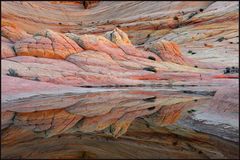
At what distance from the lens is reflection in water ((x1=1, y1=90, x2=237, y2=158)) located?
12180 mm

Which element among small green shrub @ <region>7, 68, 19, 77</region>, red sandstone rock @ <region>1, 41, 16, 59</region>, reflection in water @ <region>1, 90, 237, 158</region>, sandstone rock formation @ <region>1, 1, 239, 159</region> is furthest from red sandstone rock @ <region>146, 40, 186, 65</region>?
reflection in water @ <region>1, 90, 237, 158</region>

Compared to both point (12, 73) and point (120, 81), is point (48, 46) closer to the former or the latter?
point (12, 73)

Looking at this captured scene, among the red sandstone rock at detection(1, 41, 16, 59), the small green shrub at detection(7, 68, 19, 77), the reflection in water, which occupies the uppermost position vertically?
the red sandstone rock at detection(1, 41, 16, 59)

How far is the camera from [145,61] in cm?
4769

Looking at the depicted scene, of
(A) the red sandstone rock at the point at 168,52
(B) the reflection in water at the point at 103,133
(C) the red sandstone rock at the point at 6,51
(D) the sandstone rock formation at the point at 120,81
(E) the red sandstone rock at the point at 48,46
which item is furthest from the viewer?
(A) the red sandstone rock at the point at 168,52

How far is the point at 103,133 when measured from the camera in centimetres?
1593

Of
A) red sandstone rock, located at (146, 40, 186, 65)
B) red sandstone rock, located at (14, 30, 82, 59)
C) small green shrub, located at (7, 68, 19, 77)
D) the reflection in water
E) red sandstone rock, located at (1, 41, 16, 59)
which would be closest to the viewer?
the reflection in water

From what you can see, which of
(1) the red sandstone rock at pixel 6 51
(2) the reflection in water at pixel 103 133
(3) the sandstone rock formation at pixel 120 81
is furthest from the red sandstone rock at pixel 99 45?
(2) the reflection in water at pixel 103 133

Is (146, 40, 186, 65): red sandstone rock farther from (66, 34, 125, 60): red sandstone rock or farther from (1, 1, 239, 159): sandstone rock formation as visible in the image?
(66, 34, 125, 60): red sandstone rock

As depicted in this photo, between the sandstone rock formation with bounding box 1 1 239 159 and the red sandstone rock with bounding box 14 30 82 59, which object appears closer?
the sandstone rock formation with bounding box 1 1 239 159

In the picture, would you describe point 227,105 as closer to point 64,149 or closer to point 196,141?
point 196,141

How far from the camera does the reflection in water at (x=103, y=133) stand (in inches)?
480

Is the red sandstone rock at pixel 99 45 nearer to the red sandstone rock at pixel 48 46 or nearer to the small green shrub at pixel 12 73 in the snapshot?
the red sandstone rock at pixel 48 46

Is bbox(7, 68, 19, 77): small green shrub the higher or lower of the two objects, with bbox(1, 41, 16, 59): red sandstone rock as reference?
lower
